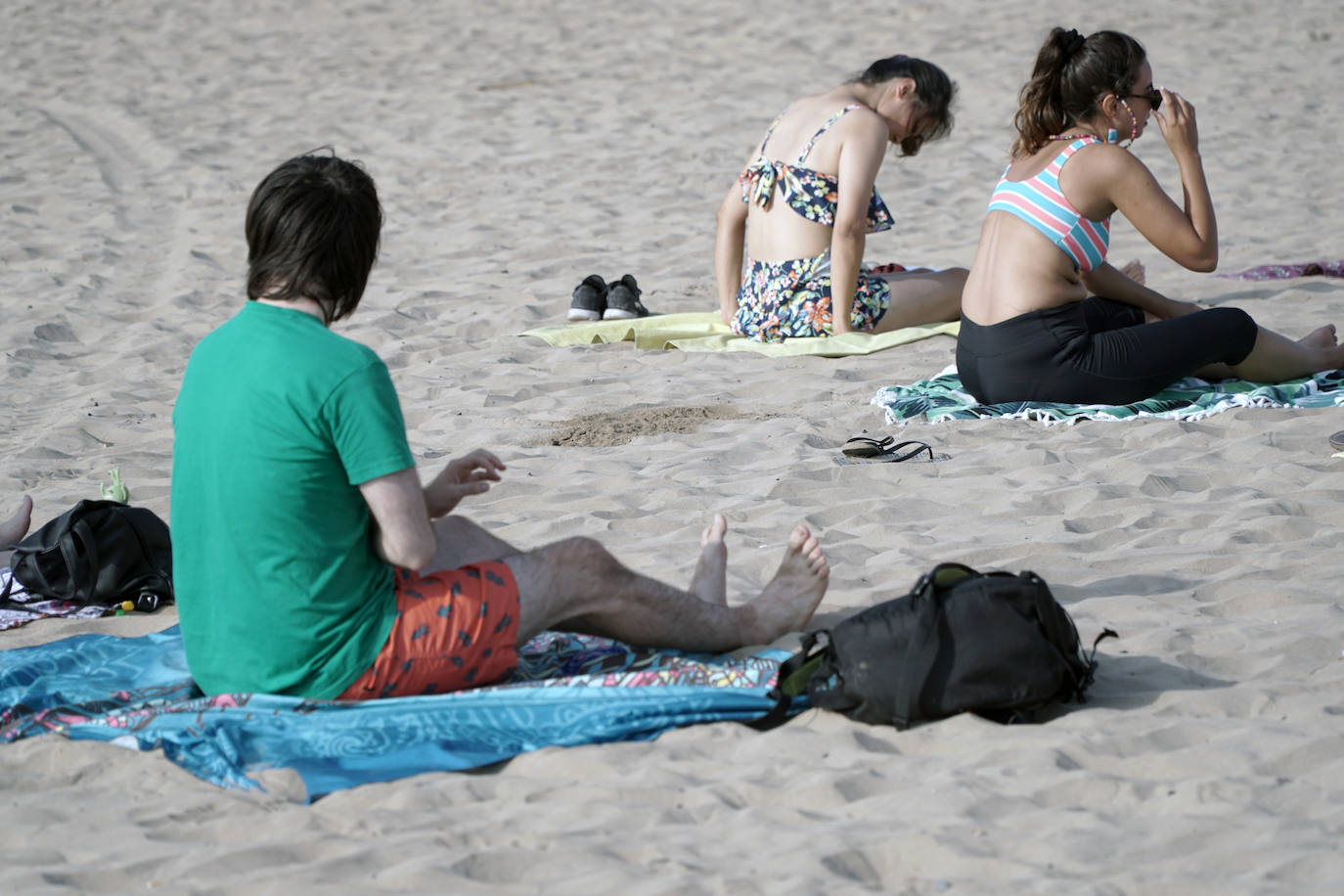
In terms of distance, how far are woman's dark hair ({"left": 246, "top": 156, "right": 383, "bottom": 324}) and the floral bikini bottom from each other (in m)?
3.96

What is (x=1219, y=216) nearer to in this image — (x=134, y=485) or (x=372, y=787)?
(x=134, y=485)

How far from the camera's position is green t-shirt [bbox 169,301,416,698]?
2795 millimetres

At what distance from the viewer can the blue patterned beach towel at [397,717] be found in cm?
291

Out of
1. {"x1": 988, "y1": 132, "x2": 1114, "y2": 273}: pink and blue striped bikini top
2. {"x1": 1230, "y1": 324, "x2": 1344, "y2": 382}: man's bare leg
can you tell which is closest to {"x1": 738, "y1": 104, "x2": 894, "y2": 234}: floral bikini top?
{"x1": 988, "y1": 132, "x2": 1114, "y2": 273}: pink and blue striped bikini top

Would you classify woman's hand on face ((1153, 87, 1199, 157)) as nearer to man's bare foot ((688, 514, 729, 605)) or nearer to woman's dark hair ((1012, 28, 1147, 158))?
woman's dark hair ((1012, 28, 1147, 158))

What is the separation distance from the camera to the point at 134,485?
16.4 feet

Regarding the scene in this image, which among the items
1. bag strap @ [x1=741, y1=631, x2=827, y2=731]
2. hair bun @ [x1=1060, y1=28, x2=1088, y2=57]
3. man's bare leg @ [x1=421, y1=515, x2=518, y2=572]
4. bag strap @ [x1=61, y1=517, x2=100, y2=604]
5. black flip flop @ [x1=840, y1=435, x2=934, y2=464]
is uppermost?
hair bun @ [x1=1060, y1=28, x2=1088, y2=57]

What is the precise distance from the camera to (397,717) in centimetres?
298

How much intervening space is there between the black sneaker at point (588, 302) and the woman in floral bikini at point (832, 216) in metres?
0.64

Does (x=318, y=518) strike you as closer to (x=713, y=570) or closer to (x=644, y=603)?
(x=644, y=603)

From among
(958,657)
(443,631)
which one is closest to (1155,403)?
(958,657)

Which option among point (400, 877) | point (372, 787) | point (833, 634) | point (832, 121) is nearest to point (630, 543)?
point (833, 634)

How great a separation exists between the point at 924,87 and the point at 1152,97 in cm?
137

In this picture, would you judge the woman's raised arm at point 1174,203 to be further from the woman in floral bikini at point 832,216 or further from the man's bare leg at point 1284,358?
the woman in floral bikini at point 832,216
